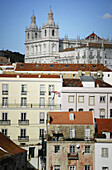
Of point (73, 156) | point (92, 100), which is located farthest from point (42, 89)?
point (73, 156)

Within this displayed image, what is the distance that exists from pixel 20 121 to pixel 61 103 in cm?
621

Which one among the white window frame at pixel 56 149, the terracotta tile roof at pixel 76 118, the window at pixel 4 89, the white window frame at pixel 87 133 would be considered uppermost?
the window at pixel 4 89

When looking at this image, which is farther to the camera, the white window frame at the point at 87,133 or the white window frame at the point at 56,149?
the white window frame at the point at 87,133

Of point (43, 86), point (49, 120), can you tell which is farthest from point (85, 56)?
point (49, 120)

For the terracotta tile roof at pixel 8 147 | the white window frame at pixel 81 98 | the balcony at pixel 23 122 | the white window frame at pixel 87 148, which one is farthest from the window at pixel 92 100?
the terracotta tile roof at pixel 8 147

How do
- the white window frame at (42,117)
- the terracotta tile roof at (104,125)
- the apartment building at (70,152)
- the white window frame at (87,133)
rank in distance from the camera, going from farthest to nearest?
the white window frame at (42,117), the terracotta tile roof at (104,125), the white window frame at (87,133), the apartment building at (70,152)

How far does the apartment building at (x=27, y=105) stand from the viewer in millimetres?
61719

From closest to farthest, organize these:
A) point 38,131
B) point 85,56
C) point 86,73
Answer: point 38,131, point 86,73, point 85,56

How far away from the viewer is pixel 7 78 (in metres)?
64.5

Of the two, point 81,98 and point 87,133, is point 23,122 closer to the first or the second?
point 81,98

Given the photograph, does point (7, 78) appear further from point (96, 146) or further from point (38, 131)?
point (96, 146)

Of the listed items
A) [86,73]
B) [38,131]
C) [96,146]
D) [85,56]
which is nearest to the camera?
[96,146]

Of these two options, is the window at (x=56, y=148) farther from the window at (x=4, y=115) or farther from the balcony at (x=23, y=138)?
the window at (x=4, y=115)

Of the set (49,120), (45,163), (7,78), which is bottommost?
(45,163)
